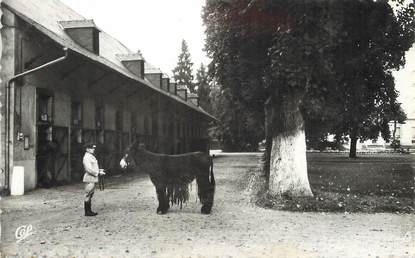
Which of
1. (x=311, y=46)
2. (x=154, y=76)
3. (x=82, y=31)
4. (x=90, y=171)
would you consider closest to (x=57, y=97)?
(x=82, y=31)

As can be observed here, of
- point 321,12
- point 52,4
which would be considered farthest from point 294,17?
point 52,4

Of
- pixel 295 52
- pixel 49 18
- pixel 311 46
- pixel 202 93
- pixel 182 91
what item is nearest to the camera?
pixel 311 46

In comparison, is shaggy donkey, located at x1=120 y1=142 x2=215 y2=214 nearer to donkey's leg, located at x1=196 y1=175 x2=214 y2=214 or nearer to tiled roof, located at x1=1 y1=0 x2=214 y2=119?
donkey's leg, located at x1=196 y1=175 x2=214 y2=214

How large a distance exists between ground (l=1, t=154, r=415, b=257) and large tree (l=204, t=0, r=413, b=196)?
1.79m

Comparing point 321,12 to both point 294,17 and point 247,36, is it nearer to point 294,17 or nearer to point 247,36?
point 294,17

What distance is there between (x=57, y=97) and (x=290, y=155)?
8142mm

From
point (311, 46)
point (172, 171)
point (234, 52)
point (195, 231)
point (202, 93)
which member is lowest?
point (195, 231)

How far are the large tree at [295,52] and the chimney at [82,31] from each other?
5592mm

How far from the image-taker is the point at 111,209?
393 inches

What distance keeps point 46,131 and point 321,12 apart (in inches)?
361

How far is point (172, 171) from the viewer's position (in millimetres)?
9281

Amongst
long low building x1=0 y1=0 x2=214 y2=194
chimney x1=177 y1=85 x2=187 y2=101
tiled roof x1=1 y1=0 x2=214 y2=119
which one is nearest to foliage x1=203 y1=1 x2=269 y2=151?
long low building x1=0 y1=0 x2=214 y2=194

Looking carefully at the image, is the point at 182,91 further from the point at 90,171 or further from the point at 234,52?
the point at 90,171

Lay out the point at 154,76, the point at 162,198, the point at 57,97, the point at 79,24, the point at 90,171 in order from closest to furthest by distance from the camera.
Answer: the point at 90,171, the point at 162,198, the point at 57,97, the point at 79,24, the point at 154,76
